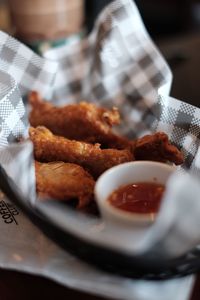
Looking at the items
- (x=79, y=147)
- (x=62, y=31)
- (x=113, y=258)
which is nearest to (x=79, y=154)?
(x=79, y=147)

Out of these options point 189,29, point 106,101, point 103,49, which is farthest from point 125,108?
point 189,29

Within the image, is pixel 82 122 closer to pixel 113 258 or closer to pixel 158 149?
pixel 158 149

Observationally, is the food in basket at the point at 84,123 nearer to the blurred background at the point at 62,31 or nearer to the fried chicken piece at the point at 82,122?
the fried chicken piece at the point at 82,122

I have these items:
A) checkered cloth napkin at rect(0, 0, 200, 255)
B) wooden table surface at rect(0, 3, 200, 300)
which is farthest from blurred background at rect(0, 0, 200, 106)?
checkered cloth napkin at rect(0, 0, 200, 255)

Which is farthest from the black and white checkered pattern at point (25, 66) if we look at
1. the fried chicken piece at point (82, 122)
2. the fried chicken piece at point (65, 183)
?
the fried chicken piece at point (65, 183)

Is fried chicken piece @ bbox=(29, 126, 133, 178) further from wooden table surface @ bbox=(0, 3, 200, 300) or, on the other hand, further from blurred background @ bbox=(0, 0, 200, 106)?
blurred background @ bbox=(0, 0, 200, 106)

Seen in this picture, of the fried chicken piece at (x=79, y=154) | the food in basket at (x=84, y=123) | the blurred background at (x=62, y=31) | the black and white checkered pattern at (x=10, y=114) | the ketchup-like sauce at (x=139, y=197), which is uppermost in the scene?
the black and white checkered pattern at (x=10, y=114)
